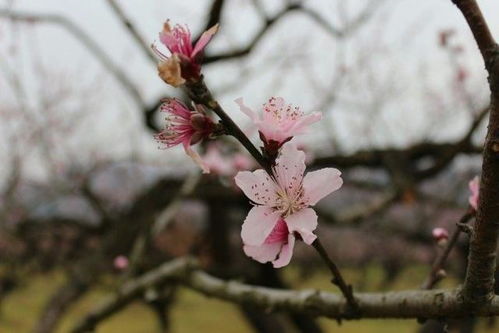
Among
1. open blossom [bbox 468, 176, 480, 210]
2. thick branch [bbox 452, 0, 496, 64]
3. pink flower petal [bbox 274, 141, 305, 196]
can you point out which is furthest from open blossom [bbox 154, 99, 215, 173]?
open blossom [bbox 468, 176, 480, 210]

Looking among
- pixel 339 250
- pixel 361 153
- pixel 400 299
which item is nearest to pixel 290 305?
pixel 400 299

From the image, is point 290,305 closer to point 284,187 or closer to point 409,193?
point 284,187

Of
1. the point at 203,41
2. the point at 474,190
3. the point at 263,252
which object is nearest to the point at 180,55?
the point at 203,41

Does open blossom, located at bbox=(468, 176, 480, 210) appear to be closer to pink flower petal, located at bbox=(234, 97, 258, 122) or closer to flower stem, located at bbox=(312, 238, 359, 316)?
flower stem, located at bbox=(312, 238, 359, 316)

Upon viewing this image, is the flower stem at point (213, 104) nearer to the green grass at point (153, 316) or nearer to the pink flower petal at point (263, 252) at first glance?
the pink flower petal at point (263, 252)

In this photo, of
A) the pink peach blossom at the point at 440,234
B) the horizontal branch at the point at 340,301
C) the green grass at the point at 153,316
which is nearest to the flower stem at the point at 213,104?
the horizontal branch at the point at 340,301

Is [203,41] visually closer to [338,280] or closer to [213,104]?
[213,104]
